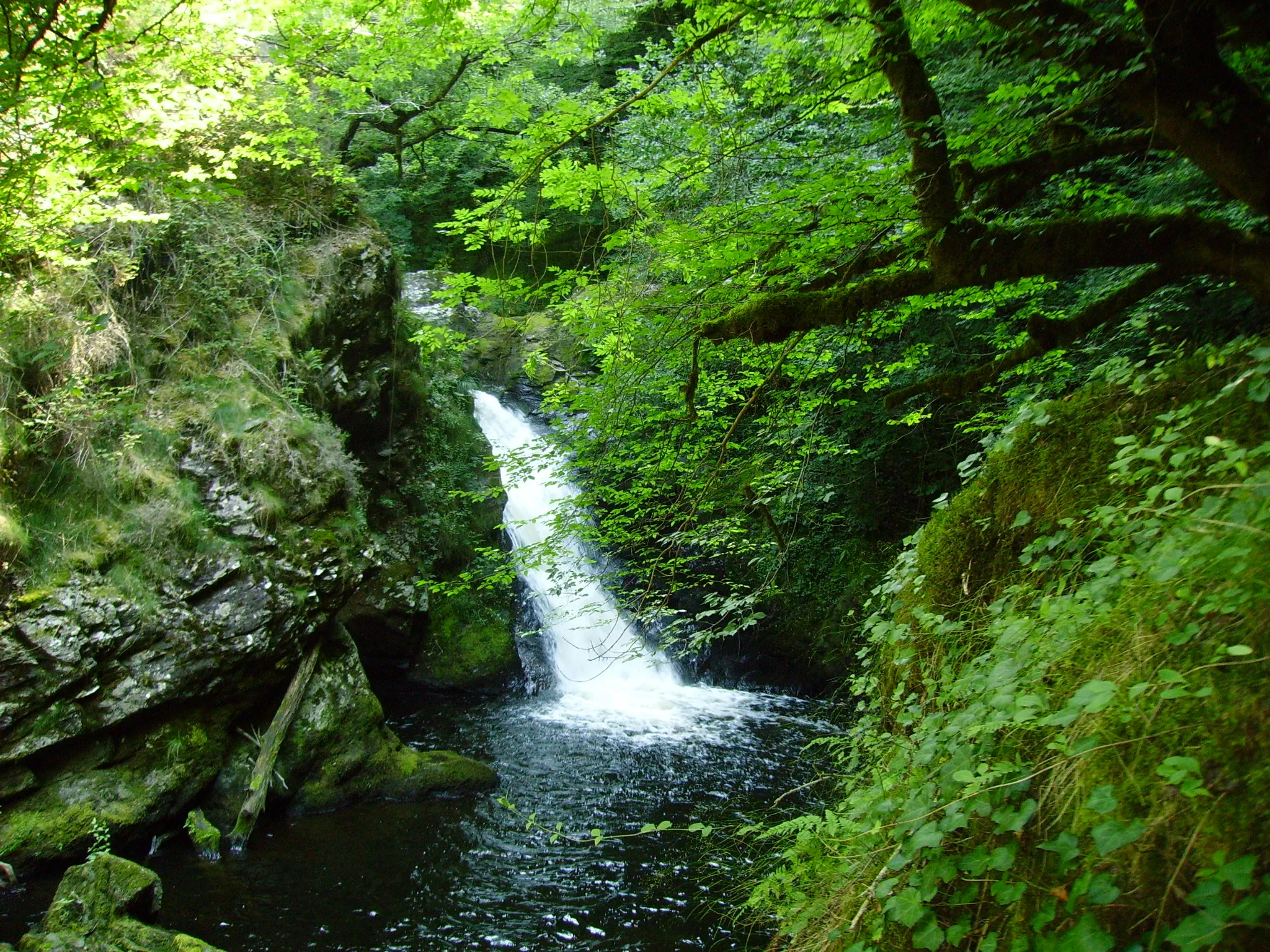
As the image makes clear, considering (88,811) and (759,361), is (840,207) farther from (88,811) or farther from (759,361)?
(88,811)

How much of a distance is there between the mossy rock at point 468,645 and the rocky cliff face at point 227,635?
498 millimetres

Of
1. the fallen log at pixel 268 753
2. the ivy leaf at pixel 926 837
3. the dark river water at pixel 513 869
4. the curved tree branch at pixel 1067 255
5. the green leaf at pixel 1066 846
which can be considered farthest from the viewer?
the fallen log at pixel 268 753

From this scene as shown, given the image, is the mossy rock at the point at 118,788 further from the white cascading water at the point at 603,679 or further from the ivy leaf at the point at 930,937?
the ivy leaf at the point at 930,937

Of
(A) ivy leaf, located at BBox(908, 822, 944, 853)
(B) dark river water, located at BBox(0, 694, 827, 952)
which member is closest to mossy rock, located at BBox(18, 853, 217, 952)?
(B) dark river water, located at BBox(0, 694, 827, 952)

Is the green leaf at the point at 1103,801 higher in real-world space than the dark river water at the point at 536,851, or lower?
higher

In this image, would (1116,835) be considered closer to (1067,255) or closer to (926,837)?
(926,837)

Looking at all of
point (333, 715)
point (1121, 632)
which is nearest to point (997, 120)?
point (1121, 632)

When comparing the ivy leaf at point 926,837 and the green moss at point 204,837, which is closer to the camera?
the ivy leaf at point 926,837

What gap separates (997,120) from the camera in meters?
3.55

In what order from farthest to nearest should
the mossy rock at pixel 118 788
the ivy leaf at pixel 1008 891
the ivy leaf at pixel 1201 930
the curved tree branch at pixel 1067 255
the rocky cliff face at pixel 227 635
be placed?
the rocky cliff face at pixel 227 635, the mossy rock at pixel 118 788, the curved tree branch at pixel 1067 255, the ivy leaf at pixel 1008 891, the ivy leaf at pixel 1201 930

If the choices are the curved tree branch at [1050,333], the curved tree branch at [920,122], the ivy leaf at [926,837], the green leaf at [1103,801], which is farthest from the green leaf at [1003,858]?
the curved tree branch at [1050,333]

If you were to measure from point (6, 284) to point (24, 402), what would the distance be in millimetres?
1159

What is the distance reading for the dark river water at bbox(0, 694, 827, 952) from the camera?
516 cm

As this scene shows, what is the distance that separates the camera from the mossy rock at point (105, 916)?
4332 mm
